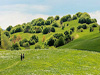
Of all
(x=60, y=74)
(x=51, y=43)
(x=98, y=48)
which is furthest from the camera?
(x=51, y=43)

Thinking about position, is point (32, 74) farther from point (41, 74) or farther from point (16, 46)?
point (16, 46)

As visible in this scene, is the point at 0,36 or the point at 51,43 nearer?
the point at 0,36

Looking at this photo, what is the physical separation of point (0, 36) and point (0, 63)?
73857 mm

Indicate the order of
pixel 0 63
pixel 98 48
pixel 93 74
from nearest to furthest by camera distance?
pixel 93 74 → pixel 0 63 → pixel 98 48

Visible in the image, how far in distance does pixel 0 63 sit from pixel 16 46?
105 m

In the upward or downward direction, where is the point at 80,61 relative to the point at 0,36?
downward

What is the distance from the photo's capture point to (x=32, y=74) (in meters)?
23.2

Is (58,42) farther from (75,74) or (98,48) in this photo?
(75,74)

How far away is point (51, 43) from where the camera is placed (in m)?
156

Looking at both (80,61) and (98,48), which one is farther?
(98,48)

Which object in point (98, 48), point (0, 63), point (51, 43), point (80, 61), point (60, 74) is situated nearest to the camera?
point (60, 74)

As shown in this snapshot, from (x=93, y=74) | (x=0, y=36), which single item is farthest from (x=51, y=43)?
(x=93, y=74)

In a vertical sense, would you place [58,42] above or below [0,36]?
below

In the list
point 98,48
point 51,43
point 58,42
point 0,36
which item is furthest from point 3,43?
point 98,48
